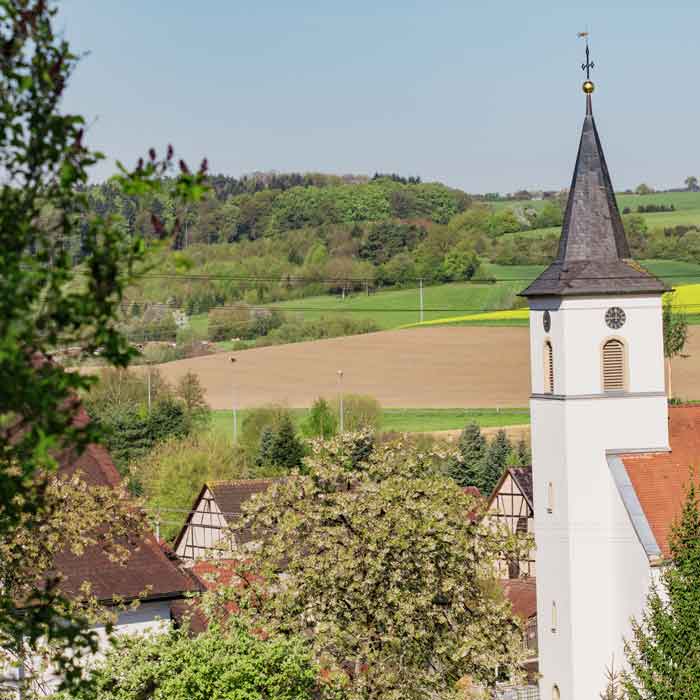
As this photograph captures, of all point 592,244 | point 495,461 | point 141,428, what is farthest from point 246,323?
point 592,244

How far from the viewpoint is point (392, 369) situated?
8150 cm

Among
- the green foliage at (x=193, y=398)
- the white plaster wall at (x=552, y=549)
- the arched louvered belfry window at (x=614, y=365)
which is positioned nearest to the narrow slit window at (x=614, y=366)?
the arched louvered belfry window at (x=614, y=365)

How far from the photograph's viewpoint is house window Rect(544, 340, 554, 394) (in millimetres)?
32219

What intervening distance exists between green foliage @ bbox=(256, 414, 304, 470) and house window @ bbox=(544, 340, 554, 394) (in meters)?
33.8

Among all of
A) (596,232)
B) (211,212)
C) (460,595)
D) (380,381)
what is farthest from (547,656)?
(211,212)

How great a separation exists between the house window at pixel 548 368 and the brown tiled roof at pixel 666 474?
82.4 inches

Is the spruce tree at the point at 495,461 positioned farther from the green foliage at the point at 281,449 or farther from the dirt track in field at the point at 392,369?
the dirt track in field at the point at 392,369

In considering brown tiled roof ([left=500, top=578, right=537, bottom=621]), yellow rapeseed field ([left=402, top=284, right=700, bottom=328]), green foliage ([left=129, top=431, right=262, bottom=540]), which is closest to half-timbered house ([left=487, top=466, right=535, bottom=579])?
brown tiled roof ([left=500, top=578, right=537, bottom=621])

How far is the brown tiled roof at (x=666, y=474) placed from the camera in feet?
98.7

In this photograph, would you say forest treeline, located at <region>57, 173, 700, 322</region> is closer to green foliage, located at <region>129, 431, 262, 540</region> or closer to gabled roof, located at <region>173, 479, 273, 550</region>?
green foliage, located at <region>129, 431, 262, 540</region>

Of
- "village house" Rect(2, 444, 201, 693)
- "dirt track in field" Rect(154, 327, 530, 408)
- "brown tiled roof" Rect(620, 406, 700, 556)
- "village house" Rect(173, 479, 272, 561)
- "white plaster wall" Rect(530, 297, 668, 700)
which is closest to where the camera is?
"village house" Rect(2, 444, 201, 693)

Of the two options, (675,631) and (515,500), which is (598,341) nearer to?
(675,631)

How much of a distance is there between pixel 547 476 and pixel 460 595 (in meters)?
10.6

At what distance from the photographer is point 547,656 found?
3175 cm
